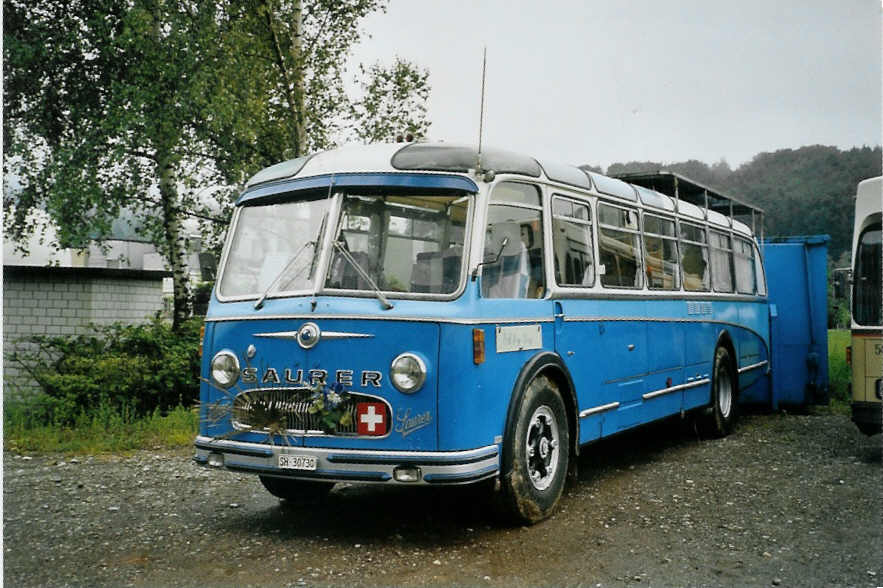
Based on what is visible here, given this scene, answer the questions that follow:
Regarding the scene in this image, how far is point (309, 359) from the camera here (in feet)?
18.8

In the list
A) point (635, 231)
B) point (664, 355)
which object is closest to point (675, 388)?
point (664, 355)

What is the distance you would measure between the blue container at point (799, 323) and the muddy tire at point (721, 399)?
222cm

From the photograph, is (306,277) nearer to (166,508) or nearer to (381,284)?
(381,284)

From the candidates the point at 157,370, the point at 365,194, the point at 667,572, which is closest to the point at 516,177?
the point at 365,194

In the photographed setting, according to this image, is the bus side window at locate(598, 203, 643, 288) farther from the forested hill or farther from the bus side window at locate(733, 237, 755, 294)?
the bus side window at locate(733, 237, 755, 294)

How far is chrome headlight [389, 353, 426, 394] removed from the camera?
18.1ft

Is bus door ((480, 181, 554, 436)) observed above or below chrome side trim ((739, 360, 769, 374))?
above

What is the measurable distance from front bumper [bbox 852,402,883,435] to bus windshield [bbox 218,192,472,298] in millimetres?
5267

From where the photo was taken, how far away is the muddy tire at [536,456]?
6.00 meters

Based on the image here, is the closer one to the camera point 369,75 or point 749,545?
point 749,545

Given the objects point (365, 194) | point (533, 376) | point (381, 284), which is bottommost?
point (533, 376)

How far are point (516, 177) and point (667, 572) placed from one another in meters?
Answer: 2.85

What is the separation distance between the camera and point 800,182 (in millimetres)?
15508

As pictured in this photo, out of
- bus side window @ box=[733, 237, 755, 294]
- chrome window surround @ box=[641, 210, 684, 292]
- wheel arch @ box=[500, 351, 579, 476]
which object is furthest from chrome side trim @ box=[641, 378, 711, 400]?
bus side window @ box=[733, 237, 755, 294]
